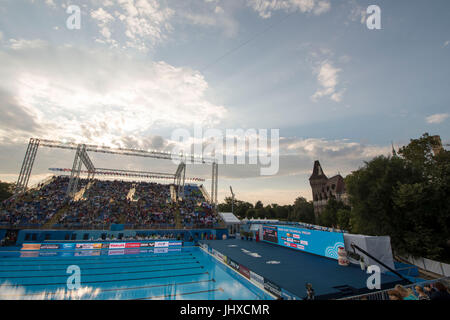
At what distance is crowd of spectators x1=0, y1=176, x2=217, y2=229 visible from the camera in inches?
953

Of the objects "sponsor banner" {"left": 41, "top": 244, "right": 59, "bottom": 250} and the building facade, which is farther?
the building facade

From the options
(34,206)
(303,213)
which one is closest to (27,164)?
(34,206)

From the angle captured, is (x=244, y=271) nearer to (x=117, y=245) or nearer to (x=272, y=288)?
(x=272, y=288)

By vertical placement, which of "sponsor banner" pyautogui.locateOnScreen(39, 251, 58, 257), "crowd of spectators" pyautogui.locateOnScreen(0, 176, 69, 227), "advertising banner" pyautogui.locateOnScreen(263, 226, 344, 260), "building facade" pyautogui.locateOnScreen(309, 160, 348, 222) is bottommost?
"sponsor banner" pyautogui.locateOnScreen(39, 251, 58, 257)

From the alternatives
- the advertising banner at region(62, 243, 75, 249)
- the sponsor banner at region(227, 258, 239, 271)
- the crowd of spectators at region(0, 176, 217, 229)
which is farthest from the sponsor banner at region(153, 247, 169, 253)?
the sponsor banner at region(227, 258, 239, 271)

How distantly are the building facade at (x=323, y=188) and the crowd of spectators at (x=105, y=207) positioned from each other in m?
39.4

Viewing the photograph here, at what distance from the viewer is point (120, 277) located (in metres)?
13.9

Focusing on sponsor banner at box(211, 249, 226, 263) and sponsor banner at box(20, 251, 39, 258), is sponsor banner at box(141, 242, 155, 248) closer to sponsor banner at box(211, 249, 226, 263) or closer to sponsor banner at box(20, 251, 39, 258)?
sponsor banner at box(211, 249, 226, 263)

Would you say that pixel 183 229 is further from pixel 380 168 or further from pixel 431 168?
pixel 431 168

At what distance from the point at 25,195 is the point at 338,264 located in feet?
121

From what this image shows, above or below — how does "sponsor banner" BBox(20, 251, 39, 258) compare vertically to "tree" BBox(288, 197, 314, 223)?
below

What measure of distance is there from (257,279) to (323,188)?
59.5 m

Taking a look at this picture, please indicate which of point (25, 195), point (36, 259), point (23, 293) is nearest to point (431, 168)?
point (23, 293)

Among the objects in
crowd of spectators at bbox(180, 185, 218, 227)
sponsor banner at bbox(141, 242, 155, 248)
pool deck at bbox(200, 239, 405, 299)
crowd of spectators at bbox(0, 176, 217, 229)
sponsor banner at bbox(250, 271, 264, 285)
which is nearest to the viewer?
pool deck at bbox(200, 239, 405, 299)
